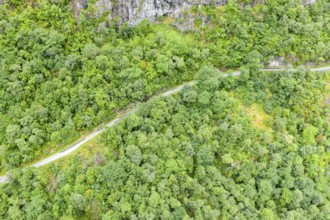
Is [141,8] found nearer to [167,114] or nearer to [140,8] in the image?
[140,8]

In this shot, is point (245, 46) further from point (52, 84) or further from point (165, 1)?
point (52, 84)

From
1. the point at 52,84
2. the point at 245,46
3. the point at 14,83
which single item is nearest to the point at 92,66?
the point at 52,84

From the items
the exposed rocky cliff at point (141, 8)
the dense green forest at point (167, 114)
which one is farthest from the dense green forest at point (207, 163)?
the exposed rocky cliff at point (141, 8)

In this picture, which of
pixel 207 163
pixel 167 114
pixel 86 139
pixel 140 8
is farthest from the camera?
pixel 140 8

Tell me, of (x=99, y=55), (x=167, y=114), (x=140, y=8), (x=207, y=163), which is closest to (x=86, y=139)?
(x=167, y=114)

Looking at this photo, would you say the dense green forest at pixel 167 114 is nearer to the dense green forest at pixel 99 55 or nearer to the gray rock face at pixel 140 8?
the dense green forest at pixel 99 55
